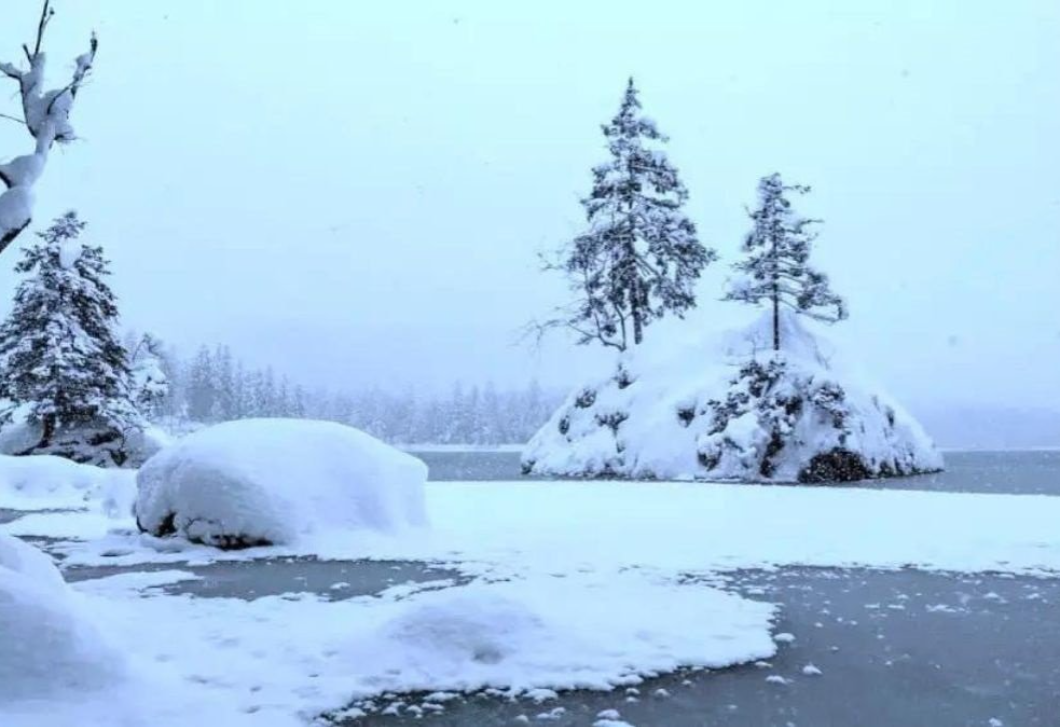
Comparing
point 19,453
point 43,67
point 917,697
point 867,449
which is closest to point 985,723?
point 917,697

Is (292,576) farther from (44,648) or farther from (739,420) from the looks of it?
(739,420)

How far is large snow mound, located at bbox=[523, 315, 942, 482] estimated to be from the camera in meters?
30.6

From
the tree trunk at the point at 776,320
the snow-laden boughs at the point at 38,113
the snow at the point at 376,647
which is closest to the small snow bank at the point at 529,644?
the snow at the point at 376,647

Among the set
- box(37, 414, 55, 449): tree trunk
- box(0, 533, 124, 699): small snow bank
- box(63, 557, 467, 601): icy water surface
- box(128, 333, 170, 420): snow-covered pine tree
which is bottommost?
box(63, 557, 467, 601): icy water surface

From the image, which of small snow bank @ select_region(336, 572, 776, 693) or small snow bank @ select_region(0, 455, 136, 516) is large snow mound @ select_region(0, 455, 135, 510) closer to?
small snow bank @ select_region(0, 455, 136, 516)

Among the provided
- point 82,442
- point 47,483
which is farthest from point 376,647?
point 82,442

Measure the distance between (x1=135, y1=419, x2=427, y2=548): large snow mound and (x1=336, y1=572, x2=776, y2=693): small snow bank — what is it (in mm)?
6086

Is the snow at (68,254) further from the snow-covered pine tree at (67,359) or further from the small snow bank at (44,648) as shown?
the small snow bank at (44,648)

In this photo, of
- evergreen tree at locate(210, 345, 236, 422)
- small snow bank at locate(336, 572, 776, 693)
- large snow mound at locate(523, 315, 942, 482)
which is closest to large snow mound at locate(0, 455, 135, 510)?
small snow bank at locate(336, 572, 776, 693)

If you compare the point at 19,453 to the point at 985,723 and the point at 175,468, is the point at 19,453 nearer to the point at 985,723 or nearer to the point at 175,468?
the point at 175,468

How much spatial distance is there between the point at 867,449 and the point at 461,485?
1708 centimetres

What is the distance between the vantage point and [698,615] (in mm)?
7168

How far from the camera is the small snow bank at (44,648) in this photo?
4836 mm

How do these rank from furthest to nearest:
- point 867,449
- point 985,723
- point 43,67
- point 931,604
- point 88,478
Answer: point 867,449, point 88,478, point 931,604, point 43,67, point 985,723
